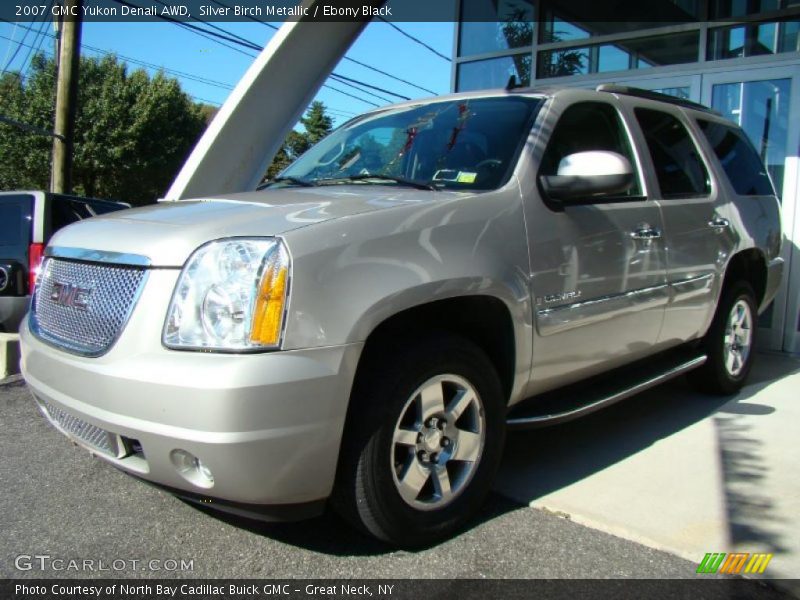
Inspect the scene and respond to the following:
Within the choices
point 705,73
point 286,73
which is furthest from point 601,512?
point 705,73

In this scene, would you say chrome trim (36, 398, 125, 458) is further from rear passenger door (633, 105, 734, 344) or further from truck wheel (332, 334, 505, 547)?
rear passenger door (633, 105, 734, 344)

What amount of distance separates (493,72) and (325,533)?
6868 millimetres

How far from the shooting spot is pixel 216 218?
2.50 meters

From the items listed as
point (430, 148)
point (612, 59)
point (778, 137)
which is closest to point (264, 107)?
point (430, 148)

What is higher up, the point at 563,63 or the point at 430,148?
the point at 563,63

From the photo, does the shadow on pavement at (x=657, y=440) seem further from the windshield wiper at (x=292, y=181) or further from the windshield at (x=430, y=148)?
the windshield wiper at (x=292, y=181)

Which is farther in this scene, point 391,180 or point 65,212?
point 65,212

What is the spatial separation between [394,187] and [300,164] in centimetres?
111

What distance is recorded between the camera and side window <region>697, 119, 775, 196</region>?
4711 mm

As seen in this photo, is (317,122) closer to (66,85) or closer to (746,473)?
(66,85)

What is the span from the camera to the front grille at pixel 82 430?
2.50 m

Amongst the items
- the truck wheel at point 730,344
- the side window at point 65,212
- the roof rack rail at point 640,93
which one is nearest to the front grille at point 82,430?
the roof rack rail at point 640,93

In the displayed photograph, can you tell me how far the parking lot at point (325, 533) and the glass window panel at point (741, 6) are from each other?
493cm

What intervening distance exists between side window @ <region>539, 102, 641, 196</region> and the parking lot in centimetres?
152
